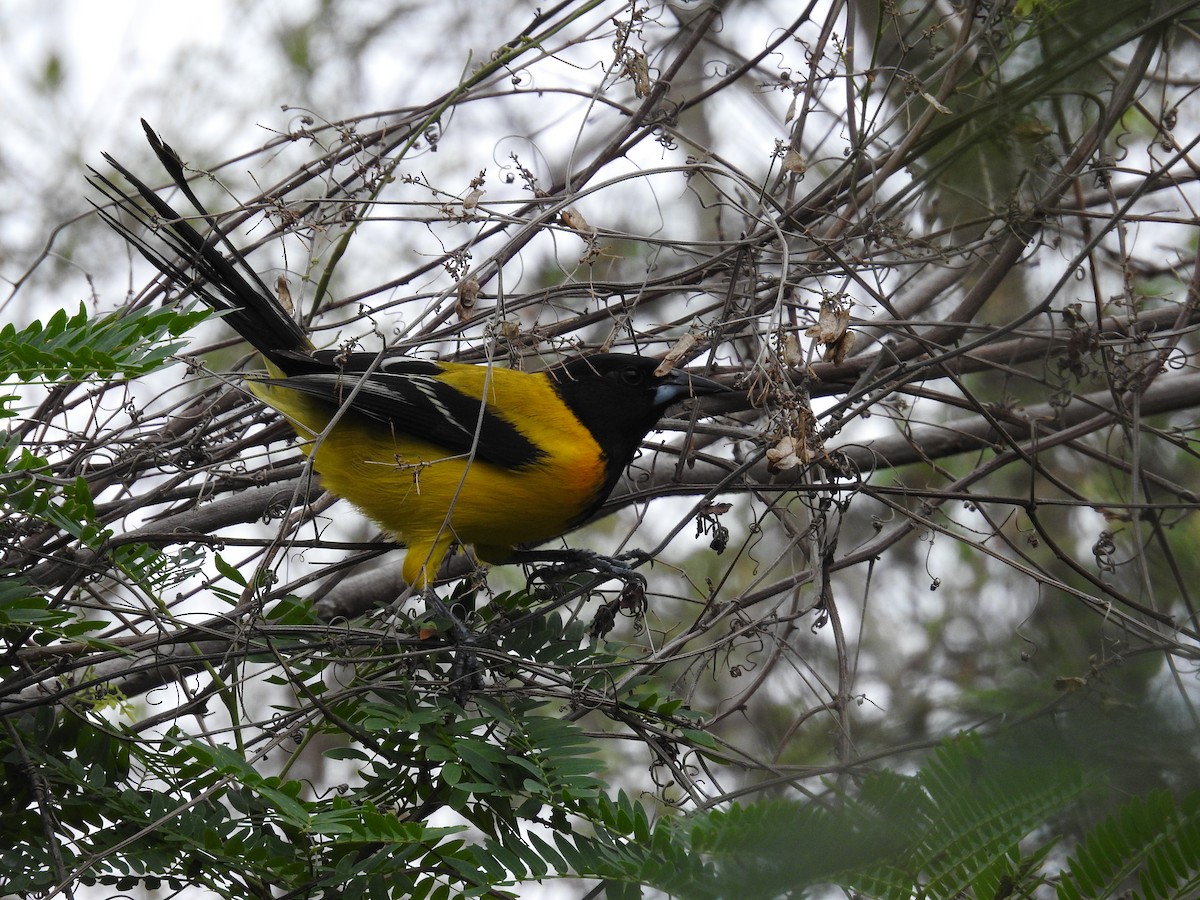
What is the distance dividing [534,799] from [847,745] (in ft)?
2.42

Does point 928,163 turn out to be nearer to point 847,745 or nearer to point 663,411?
point 663,411

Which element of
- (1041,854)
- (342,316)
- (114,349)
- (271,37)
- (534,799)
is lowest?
(1041,854)

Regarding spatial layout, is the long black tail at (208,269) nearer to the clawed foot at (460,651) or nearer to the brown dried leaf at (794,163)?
the clawed foot at (460,651)

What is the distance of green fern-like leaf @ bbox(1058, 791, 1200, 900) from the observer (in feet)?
3.25

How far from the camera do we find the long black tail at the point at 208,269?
2859mm

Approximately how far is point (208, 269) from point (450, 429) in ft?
2.88

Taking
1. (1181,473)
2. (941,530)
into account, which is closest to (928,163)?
(941,530)

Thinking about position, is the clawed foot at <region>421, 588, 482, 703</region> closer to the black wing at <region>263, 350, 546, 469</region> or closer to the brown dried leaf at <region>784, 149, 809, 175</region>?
the black wing at <region>263, 350, 546, 469</region>

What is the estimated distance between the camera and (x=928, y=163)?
9.62 ft

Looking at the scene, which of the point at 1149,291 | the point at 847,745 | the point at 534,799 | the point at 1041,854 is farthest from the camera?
the point at 1149,291

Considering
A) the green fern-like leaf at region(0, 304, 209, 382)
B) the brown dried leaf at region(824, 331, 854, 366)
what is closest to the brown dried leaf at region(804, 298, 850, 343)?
the brown dried leaf at region(824, 331, 854, 366)

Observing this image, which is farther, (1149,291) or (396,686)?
(1149,291)

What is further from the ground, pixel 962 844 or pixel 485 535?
pixel 485 535

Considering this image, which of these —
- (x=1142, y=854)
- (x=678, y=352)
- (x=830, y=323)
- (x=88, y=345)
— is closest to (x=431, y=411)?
(x=678, y=352)
